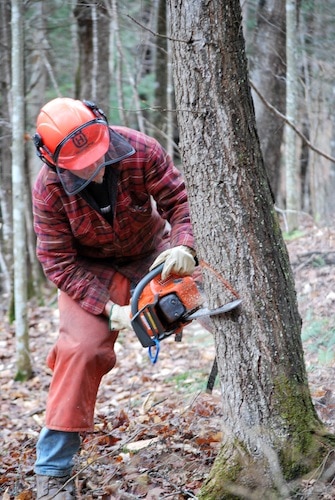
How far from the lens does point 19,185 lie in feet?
22.5

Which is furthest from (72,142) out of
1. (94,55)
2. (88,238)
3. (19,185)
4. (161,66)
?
(161,66)

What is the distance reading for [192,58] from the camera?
2680 millimetres

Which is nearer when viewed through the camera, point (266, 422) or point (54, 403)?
point (266, 422)

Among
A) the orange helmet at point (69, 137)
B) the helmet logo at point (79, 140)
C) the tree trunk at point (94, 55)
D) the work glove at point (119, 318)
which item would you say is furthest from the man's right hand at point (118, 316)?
the tree trunk at point (94, 55)

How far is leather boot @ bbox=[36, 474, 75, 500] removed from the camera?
3299mm

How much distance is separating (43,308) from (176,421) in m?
6.19

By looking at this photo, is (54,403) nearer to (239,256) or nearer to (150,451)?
(150,451)

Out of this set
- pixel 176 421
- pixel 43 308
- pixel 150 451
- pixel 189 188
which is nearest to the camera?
pixel 189 188

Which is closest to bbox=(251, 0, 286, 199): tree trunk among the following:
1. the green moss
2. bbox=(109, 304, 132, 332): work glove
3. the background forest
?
the background forest

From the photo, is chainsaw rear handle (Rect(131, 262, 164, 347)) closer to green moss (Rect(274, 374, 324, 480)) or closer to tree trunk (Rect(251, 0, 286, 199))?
green moss (Rect(274, 374, 324, 480))

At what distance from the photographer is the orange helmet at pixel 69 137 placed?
10.7ft

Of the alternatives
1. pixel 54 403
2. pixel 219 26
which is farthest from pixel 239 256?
pixel 54 403

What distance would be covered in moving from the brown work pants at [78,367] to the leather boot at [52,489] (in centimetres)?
30

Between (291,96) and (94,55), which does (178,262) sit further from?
(94,55)
